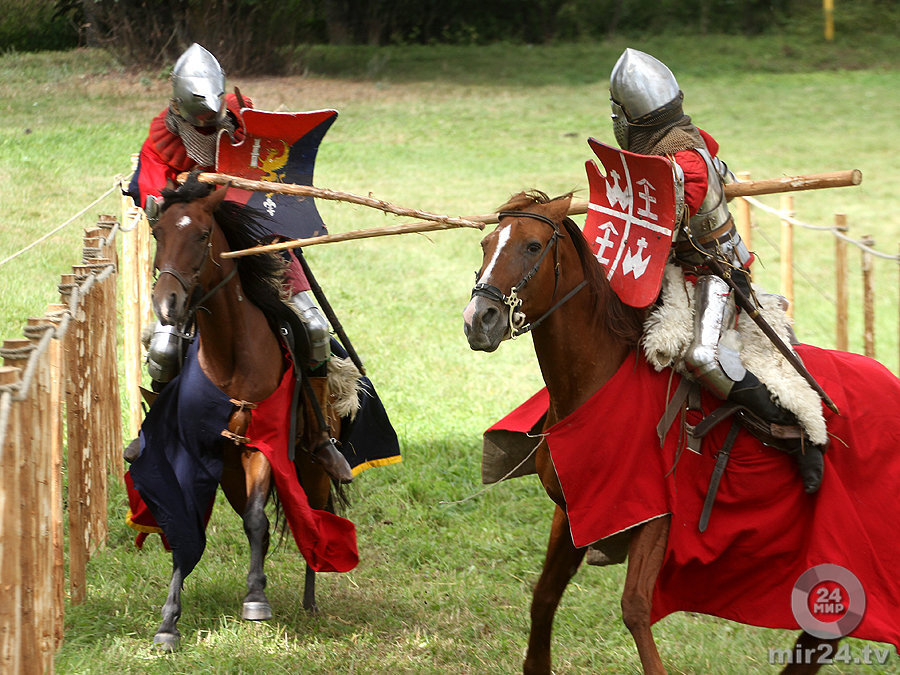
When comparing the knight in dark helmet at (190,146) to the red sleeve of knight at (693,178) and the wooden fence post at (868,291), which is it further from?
the wooden fence post at (868,291)

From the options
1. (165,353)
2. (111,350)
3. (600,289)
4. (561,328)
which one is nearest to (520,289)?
(561,328)

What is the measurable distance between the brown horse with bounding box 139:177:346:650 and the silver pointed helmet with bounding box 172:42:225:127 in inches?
21.3

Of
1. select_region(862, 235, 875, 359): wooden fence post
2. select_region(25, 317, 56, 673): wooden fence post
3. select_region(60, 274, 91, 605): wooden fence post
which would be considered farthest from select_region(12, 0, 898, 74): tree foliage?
select_region(25, 317, 56, 673): wooden fence post

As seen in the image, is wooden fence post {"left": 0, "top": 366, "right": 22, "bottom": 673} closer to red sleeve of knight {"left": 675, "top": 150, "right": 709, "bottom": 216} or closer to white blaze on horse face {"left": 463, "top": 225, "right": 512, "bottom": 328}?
white blaze on horse face {"left": 463, "top": 225, "right": 512, "bottom": 328}

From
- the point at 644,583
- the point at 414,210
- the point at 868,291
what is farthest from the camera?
the point at 868,291

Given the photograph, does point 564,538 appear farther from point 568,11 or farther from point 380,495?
point 568,11

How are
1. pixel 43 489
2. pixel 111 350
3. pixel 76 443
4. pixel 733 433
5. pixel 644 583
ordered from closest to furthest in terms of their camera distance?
pixel 43 489 < pixel 644 583 < pixel 733 433 < pixel 76 443 < pixel 111 350

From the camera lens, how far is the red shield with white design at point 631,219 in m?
4.03

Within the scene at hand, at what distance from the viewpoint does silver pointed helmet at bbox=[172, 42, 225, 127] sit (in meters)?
5.02

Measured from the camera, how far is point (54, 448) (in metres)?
4.16

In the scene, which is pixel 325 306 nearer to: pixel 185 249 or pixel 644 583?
pixel 185 249

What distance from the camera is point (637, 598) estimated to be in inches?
156

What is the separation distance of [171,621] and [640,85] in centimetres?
319

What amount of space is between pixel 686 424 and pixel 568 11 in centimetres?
2722
